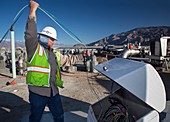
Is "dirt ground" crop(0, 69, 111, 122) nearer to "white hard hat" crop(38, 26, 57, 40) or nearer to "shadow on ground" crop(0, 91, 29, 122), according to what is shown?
"shadow on ground" crop(0, 91, 29, 122)

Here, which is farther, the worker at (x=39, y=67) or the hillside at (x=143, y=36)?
the hillside at (x=143, y=36)

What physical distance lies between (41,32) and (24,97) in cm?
358

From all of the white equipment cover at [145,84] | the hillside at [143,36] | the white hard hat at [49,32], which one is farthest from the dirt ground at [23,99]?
the hillside at [143,36]

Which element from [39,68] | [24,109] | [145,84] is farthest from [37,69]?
[24,109]

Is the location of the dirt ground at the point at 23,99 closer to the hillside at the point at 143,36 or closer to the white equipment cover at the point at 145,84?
the white equipment cover at the point at 145,84

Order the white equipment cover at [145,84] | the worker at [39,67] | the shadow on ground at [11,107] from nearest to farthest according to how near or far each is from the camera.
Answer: the white equipment cover at [145,84], the worker at [39,67], the shadow on ground at [11,107]

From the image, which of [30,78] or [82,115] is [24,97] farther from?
[30,78]

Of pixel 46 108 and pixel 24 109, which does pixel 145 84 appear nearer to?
pixel 46 108

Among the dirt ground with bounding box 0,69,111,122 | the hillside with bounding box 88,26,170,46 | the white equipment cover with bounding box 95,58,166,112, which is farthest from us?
the hillside with bounding box 88,26,170,46

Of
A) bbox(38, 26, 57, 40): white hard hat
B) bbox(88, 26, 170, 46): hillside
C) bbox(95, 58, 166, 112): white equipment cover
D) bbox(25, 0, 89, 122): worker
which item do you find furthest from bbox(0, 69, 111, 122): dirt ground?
bbox(88, 26, 170, 46): hillside

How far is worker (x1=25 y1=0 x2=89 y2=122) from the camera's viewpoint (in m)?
2.24

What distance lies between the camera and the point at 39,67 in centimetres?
235

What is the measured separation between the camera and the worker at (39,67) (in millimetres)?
2238

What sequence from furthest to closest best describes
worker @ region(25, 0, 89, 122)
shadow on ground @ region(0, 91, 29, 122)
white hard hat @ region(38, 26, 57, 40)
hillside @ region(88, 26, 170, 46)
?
hillside @ region(88, 26, 170, 46)
shadow on ground @ region(0, 91, 29, 122)
white hard hat @ region(38, 26, 57, 40)
worker @ region(25, 0, 89, 122)
